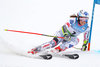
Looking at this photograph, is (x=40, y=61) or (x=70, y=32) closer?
(x=40, y=61)

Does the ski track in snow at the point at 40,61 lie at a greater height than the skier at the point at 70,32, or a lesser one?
lesser

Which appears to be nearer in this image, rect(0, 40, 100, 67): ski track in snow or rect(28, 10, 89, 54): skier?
rect(0, 40, 100, 67): ski track in snow

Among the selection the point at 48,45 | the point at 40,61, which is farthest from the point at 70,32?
the point at 40,61

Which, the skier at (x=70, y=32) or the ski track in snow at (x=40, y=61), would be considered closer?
the ski track in snow at (x=40, y=61)

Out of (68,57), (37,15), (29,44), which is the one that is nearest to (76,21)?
(68,57)

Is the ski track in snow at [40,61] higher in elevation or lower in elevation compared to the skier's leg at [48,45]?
lower

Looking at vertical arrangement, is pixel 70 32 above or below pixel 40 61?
above

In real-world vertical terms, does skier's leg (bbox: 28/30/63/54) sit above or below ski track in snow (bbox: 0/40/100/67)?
above

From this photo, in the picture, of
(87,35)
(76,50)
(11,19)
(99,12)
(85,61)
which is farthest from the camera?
(99,12)

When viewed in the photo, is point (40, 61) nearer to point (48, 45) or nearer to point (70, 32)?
point (48, 45)

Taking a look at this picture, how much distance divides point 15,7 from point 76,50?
2.96ft

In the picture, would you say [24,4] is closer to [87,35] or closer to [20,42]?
[20,42]

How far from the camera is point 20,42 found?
1.74m

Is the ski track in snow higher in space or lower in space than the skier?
lower
